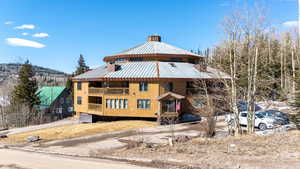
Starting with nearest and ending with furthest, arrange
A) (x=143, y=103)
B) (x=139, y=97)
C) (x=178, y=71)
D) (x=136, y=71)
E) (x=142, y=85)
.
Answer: (x=143, y=103) → (x=139, y=97) → (x=142, y=85) → (x=136, y=71) → (x=178, y=71)

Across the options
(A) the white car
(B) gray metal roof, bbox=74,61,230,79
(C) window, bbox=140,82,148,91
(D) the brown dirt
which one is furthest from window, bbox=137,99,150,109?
(D) the brown dirt

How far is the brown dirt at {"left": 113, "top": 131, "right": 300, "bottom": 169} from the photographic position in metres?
10.2

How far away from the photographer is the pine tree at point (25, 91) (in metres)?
45.6

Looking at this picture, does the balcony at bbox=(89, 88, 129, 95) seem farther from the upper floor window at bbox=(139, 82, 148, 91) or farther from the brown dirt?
the brown dirt

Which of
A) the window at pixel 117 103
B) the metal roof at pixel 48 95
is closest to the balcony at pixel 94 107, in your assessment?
the window at pixel 117 103

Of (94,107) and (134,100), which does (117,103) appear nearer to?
(134,100)

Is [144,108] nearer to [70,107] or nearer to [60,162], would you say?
[60,162]

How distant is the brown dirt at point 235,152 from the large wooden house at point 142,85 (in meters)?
13.5

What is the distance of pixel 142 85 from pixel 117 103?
4.54 m

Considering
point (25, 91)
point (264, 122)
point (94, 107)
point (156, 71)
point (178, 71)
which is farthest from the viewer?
point (25, 91)

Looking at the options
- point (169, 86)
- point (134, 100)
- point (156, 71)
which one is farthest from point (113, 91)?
point (169, 86)

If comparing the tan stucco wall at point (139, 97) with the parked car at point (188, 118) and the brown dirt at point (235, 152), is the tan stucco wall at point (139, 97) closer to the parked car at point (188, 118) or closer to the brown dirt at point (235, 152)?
the parked car at point (188, 118)

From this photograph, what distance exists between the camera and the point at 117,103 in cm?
3075

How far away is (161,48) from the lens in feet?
122
